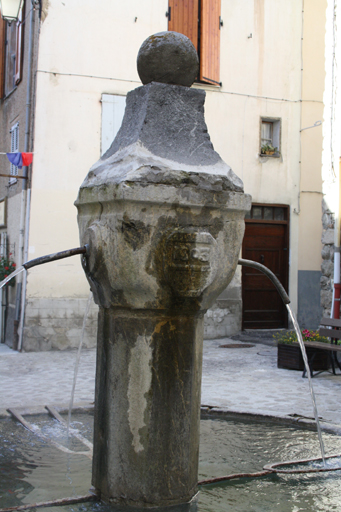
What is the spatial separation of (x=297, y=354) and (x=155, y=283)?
5517 mm

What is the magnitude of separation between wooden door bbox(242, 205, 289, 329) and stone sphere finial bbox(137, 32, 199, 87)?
869 cm

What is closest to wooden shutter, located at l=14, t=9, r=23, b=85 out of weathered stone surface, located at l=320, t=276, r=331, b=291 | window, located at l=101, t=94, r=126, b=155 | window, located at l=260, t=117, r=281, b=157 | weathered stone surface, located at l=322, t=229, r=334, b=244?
window, located at l=101, t=94, r=126, b=155

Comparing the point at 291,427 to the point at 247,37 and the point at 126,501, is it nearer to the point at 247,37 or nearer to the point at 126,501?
the point at 126,501

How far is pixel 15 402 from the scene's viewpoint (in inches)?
235

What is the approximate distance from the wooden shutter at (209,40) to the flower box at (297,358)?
5244 millimetres

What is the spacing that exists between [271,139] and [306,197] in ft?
4.32

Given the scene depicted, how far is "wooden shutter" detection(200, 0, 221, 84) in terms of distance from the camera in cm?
1068

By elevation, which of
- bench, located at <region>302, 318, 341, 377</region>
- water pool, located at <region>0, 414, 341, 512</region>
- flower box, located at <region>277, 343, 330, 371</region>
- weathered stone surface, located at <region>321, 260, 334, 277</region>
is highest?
weathered stone surface, located at <region>321, 260, 334, 277</region>

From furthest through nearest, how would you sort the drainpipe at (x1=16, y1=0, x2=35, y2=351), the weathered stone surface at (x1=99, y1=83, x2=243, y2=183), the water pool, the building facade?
the building facade → the drainpipe at (x1=16, y1=0, x2=35, y2=351) → the water pool → the weathered stone surface at (x1=99, y1=83, x2=243, y2=183)

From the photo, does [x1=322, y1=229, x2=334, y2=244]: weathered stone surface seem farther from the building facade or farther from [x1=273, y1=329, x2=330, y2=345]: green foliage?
[x1=273, y1=329, x2=330, y2=345]: green foliage

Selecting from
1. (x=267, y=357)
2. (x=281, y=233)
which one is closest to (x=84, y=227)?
(x=267, y=357)

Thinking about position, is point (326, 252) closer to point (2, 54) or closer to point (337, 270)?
point (337, 270)

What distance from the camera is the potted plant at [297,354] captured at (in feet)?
25.6

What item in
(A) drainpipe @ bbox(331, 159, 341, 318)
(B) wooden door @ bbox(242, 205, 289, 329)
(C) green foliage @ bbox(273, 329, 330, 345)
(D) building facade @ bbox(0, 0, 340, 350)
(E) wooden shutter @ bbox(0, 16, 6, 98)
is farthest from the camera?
(E) wooden shutter @ bbox(0, 16, 6, 98)
